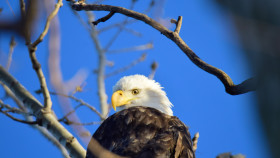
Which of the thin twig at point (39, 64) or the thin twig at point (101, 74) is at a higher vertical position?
the thin twig at point (101, 74)

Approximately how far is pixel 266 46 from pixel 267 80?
14 centimetres

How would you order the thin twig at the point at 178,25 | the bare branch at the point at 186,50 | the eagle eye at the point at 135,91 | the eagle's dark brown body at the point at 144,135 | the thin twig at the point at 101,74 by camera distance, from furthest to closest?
the thin twig at the point at 101,74 < the eagle eye at the point at 135,91 < the eagle's dark brown body at the point at 144,135 < the thin twig at the point at 178,25 < the bare branch at the point at 186,50

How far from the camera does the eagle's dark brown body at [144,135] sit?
4100 millimetres

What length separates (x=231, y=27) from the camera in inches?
62.0

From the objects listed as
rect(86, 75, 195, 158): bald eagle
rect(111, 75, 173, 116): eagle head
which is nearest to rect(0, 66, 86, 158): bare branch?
rect(86, 75, 195, 158): bald eagle

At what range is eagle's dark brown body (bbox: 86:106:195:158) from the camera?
410cm

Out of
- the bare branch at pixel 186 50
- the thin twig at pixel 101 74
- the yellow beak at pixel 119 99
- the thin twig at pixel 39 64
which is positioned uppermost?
the thin twig at pixel 101 74

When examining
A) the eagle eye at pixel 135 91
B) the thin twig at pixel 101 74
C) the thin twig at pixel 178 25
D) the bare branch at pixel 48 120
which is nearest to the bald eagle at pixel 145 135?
the bare branch at pixel 48 120

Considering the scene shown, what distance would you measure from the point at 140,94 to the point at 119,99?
1.51ft

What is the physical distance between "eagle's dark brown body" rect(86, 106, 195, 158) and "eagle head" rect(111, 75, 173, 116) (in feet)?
3.40

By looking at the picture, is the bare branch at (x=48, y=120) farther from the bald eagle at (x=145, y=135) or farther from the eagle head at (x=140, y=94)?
the eagle head at (x=140, y=94)

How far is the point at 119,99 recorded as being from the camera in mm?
5949

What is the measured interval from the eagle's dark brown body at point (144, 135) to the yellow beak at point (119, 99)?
0.86 metres

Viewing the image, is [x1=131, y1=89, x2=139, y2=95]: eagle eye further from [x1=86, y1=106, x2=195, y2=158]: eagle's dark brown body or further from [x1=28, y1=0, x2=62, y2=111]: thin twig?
[x1=28, y1=0, x2=62, y2=111]: thin twig
